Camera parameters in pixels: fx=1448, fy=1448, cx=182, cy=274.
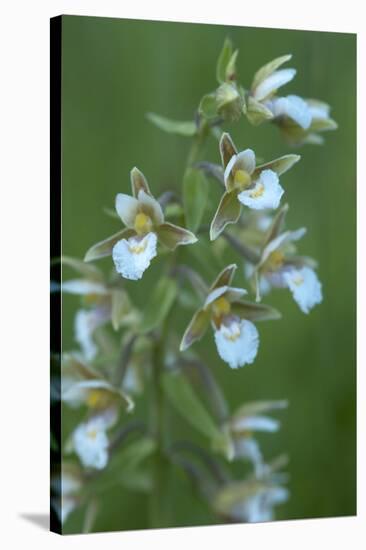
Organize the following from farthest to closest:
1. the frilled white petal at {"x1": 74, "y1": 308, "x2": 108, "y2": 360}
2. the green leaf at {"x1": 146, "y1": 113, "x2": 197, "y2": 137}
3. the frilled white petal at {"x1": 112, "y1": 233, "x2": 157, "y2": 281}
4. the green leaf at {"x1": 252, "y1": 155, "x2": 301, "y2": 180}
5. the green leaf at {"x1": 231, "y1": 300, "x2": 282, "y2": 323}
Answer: the frilled white petal at {"x1": 74, "y1": 308, "x2": 108, "y2": 360} → the green leaf at {"x1": 146, "y1": 113, "x2": 197, "y2": 137} → the green leaf at {"x1": 231, "y1": 300, "x2": 282, "y2": 323} → the green leaf at {"x1": 252, "y1": 155, "x2": 301, "y2": 180} → the frilled white petal at {"x1": 112, "y1": 233, "x2": 157, "y2": 281}

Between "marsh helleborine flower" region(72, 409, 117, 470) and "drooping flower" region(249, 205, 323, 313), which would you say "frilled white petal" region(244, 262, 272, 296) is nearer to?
"drooping flower" region(249, 205, 323, 313)

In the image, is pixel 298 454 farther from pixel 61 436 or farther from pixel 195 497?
pixel 61 436

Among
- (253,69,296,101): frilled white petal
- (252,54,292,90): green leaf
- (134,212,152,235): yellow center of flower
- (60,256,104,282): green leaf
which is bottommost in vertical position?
(60,256,104,282): green leaf

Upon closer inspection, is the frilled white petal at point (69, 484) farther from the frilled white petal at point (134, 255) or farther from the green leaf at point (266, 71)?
the green leaf at point (266, 71)

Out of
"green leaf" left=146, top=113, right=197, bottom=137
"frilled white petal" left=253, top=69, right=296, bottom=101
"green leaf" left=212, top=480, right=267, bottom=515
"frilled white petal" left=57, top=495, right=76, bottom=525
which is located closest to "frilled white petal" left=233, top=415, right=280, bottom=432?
"green leaf" left=212, top=480, right=267, bottom=515

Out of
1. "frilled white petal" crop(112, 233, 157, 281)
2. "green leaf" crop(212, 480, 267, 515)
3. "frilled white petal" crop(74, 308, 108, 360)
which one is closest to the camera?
"frilled white petal" crop(112, 233, 157, 281)

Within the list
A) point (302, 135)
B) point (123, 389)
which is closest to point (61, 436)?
point (123, 389)

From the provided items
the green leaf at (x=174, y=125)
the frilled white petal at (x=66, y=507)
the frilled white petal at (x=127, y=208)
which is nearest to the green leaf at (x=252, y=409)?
the frilled white petal at (x=66, y=507)
